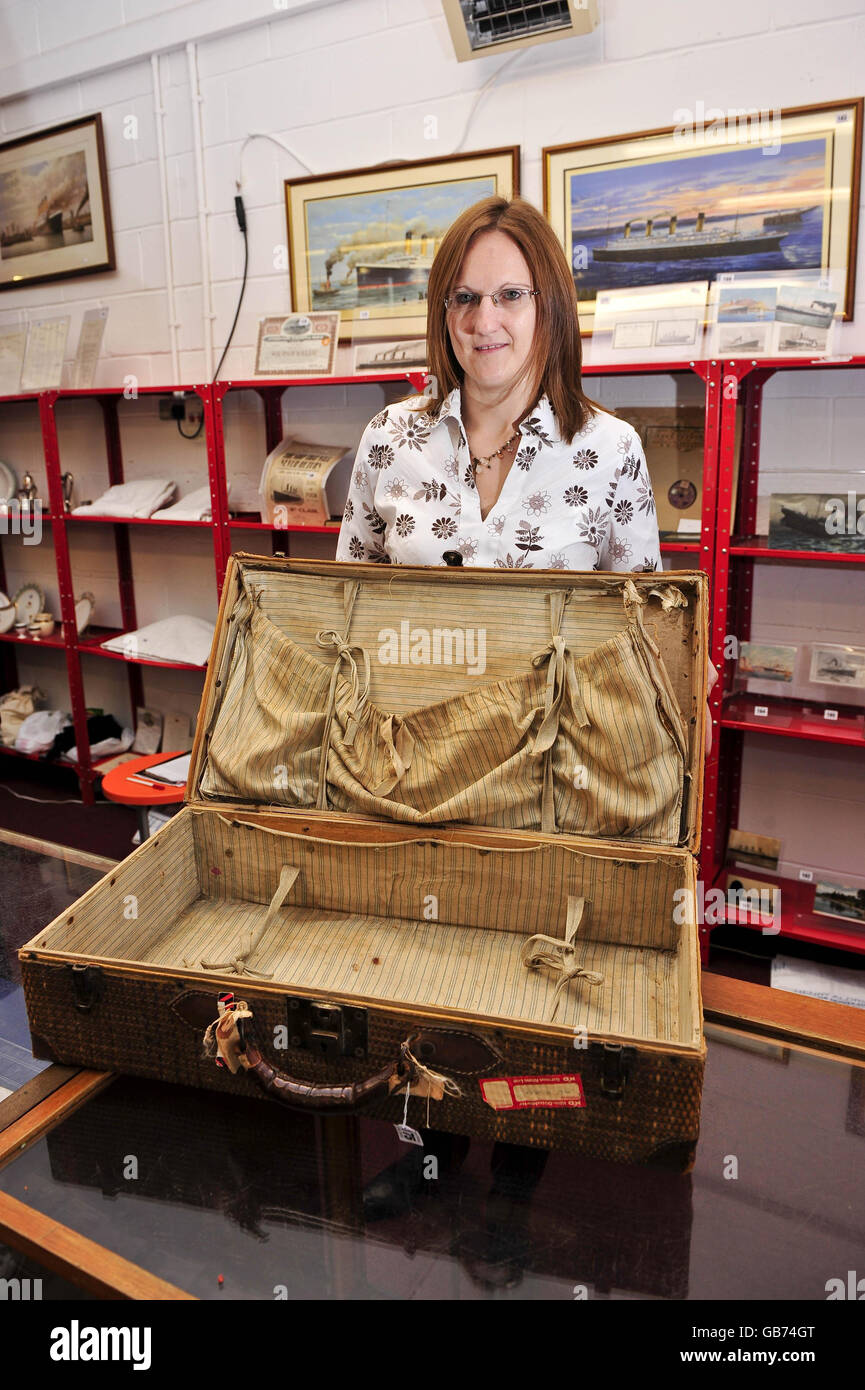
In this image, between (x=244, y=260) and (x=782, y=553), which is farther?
(x=244, y=260)

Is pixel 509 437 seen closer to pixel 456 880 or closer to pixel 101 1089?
pixel 456 880

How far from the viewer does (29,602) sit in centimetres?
473

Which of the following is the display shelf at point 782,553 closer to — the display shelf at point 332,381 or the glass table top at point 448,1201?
the display shelf at point 332,381

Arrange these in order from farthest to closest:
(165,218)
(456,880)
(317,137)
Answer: (165,218) < (317,137) < (456,880)

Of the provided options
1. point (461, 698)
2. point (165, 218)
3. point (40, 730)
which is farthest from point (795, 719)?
point (40, 730)

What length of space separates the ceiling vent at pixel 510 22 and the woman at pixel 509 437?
1.63 meters

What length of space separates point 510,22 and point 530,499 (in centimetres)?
213

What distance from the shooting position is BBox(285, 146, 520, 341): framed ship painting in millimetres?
3285

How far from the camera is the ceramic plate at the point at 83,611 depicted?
442 cm

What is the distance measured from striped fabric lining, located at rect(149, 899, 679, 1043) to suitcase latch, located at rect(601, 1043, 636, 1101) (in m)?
0.22

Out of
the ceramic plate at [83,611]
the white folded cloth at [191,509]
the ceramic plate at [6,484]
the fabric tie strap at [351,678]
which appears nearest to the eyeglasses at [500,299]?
the fabric tie strap at [351,678]

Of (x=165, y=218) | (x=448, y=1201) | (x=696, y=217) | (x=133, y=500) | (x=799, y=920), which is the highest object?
(x=165, y=218)

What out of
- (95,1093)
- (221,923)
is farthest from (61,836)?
(95,1093)
